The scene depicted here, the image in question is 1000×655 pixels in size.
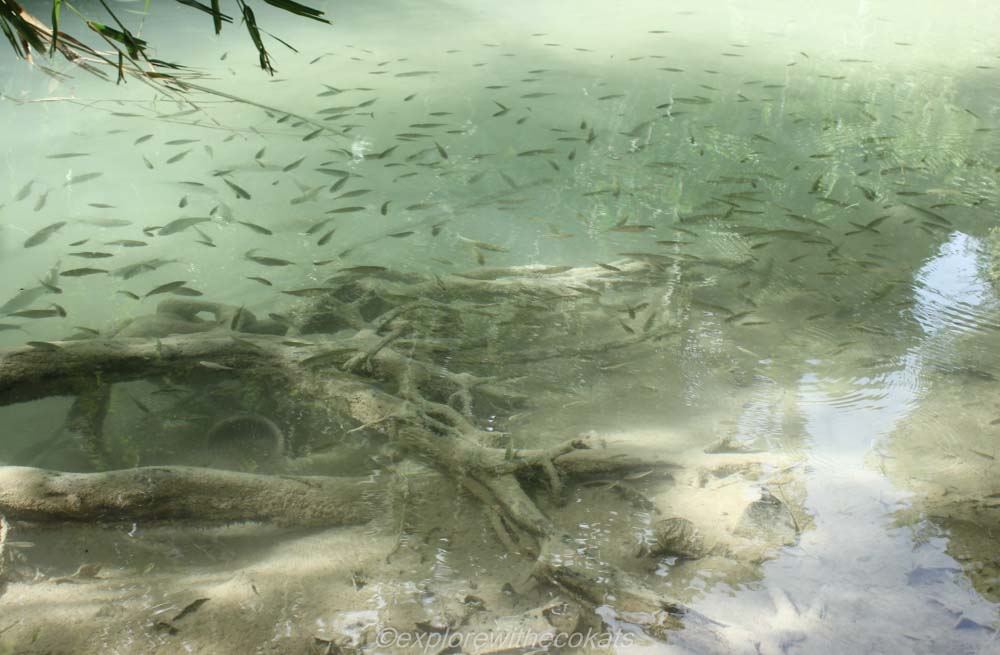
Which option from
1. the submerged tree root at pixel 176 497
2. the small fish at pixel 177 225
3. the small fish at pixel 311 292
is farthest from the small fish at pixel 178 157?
the submerged tree root at pixel 176 497

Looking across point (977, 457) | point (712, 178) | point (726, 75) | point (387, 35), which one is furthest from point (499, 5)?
point (977, 457)

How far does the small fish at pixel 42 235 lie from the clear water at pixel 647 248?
2.1 inches

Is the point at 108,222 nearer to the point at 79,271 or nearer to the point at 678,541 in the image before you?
the point at 79,271

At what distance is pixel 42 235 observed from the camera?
4.86m

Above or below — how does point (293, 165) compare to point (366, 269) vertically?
above

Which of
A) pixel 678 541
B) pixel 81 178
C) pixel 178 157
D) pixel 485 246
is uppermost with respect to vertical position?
pixel 178 157

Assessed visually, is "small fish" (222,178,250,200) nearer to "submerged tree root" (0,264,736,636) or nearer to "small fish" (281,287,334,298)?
"small fish" (281,287,334,298)

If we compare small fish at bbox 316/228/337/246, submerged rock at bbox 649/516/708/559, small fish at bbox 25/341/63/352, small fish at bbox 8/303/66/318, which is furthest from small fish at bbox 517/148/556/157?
submerged rock at bbox 649/516/708/559

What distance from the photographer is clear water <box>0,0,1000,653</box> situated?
96.3 inches

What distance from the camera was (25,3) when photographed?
10852 mm

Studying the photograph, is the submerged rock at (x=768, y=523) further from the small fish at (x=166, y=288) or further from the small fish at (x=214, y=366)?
the small fish at (x=166, y=288)

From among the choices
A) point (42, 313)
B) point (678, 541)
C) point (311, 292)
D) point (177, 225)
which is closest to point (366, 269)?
point (311, 292)

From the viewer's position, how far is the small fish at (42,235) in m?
4.79

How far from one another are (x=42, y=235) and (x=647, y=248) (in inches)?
153
